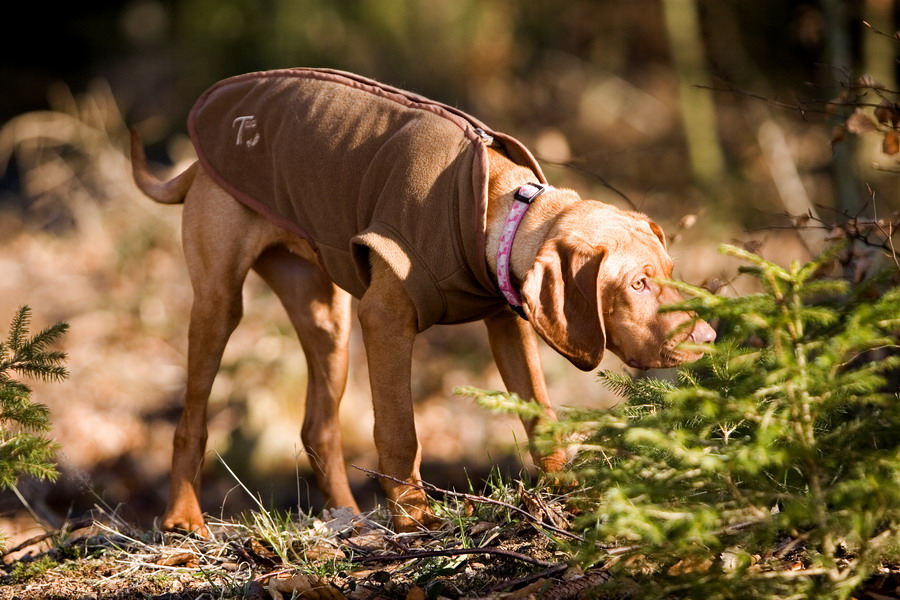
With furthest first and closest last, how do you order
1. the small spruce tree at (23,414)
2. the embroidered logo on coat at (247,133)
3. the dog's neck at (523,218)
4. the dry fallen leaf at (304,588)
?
1. the embroidered logo on coat at (247,133)
2. the dog's neck at (523,218)
3. the small spruce tree at (23,414)
4. the dry fallen leaf at (304,588)

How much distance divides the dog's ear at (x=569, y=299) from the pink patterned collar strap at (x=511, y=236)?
175mm

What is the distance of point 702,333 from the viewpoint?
283cm

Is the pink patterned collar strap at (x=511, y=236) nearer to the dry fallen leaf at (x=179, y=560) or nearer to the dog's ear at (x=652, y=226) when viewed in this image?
the dog's ear at (x=652, y=226)

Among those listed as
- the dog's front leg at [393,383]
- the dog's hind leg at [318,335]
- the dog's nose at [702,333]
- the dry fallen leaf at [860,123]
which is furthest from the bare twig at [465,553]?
the dry fallen leaf at [860,123]

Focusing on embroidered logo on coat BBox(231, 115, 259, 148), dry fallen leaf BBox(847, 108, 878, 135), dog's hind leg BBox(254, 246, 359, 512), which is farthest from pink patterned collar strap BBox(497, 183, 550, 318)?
dog's hind leg BBox(254, 246, 359, 512)

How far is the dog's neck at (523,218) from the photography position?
3.07 m

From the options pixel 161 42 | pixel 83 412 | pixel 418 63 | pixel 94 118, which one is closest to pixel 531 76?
pixel 418 63

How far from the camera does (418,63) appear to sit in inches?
467

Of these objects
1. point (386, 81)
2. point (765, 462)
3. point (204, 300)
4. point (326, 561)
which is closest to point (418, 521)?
point (326, 561)

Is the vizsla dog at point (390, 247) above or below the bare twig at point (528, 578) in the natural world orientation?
above

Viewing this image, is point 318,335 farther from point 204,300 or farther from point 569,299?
point 569,299

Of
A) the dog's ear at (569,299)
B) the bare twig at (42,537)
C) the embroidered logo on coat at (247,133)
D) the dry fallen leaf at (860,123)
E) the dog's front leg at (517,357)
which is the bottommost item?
the bare twig at (42,537)

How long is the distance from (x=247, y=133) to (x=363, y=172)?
0.64 metres

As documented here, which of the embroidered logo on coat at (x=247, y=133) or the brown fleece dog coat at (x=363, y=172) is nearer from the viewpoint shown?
the brown fleece dog coat at (x=363, y=172)
